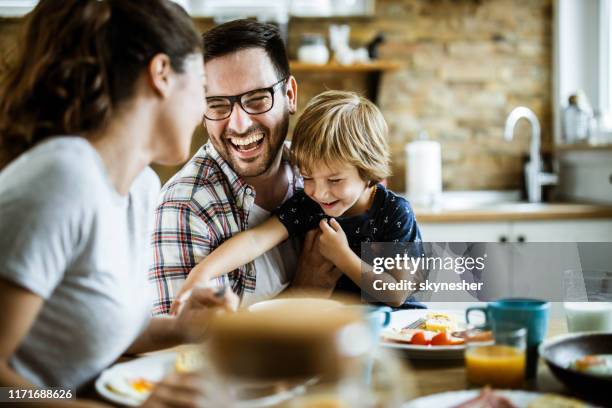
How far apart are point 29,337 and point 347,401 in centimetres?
59

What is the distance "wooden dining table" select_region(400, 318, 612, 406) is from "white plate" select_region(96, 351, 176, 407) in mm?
445

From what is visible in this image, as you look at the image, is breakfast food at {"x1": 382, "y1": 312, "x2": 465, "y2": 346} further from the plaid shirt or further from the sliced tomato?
the plaid shirt

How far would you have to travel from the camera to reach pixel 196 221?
6.03ft

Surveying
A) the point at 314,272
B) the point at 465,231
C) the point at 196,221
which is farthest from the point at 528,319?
the point at 465,231

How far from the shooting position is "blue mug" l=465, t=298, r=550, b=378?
1.12m

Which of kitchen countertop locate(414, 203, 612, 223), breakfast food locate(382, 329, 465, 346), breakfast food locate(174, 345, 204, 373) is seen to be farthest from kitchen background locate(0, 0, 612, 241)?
breakfast food locate(174, 345, 204, 373)

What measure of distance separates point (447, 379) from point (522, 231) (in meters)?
2.51

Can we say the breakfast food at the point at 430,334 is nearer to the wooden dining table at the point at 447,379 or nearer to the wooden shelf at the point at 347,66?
the wooden dining table at the point at 447,379

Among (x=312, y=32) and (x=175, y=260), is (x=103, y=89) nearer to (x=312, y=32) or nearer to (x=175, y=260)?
(x=175, y=260)

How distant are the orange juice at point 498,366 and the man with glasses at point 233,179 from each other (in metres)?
0.83

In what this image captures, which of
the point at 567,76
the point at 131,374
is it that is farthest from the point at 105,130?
the point at 567,76

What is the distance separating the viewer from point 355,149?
76.7 inches

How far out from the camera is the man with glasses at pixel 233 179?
6.00 feet

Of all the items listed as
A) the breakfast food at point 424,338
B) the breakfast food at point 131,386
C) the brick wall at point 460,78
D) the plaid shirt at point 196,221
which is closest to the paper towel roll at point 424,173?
the brick wall at point 460,78
